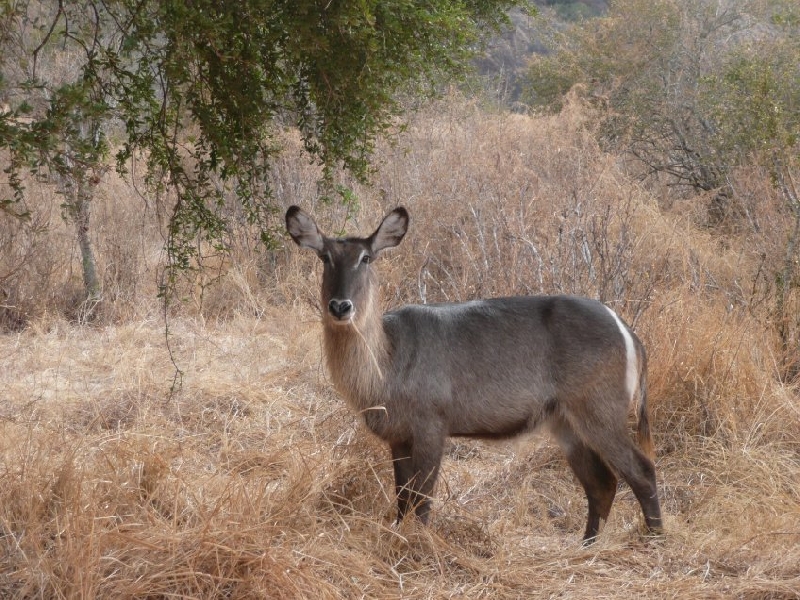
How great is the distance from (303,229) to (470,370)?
40.0 inches

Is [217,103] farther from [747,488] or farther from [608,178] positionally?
[608,178]

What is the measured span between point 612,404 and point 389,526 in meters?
1.19

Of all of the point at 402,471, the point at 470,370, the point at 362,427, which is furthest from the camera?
the point at 362,427

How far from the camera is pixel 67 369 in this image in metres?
7.04

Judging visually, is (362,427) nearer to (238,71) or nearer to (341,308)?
(341,308)

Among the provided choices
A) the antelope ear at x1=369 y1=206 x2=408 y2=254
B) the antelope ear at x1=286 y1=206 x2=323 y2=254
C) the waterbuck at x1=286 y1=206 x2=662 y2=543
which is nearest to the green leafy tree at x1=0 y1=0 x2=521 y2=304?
the antelope ear at x1=286 y1=206 x2=323 y2=254

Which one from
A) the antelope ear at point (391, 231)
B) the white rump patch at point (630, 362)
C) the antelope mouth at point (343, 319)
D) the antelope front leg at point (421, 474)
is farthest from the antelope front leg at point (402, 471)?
the white rump patch at point (630, 362)

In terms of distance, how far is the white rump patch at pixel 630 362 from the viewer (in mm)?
4539

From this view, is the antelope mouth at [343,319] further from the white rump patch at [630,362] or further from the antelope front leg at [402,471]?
the white rump patch at [630,362]

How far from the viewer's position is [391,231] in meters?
4.51

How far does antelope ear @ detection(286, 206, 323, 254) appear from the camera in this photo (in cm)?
441

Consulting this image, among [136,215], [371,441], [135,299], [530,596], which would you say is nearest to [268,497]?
[371,441]

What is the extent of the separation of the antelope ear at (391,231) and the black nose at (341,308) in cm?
41

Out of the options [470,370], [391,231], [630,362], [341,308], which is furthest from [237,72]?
[630,362]
